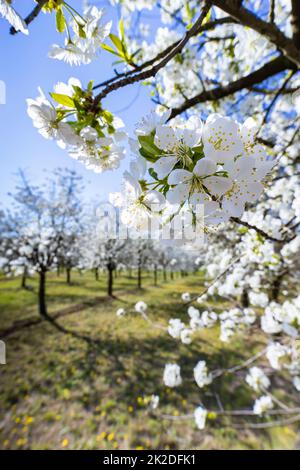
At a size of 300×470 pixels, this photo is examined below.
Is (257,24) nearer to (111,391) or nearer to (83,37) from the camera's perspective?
(83,37)

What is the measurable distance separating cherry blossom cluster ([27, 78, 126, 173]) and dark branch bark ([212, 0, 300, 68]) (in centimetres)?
46

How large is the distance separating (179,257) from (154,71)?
1044 inches

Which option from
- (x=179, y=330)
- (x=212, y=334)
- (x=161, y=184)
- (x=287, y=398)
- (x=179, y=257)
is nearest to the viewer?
(x=161, y=184)

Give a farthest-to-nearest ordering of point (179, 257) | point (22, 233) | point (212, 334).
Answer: point (179, 257) < point (22, 233) < point (212, 334)

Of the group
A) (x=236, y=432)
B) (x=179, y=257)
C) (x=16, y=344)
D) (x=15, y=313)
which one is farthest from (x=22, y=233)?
(x=179, y=257)

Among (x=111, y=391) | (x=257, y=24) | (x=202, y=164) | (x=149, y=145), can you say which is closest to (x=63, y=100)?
(x=149, y=145)

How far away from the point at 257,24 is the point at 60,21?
69cm

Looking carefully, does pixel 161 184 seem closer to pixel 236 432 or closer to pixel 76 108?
pixel 76 108

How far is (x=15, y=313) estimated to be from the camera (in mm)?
9133

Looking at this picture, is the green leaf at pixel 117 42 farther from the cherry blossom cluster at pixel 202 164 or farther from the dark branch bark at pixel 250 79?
the dark branch bark at pixel 250 79

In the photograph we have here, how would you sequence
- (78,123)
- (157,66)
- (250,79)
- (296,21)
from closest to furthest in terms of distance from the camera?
(157,66), (78,123), (296,21), (250,79)

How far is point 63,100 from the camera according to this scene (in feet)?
2.25

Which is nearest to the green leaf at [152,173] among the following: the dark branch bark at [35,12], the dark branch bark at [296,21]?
the dark branch bark at [35,12]

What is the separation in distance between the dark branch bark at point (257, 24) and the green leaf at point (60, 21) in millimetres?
453
